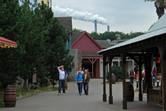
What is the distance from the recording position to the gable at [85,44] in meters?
56.3

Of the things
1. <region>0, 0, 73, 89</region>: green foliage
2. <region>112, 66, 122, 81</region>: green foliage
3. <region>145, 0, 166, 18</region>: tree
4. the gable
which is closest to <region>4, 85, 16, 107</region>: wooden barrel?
<region>0, 0, 73, 89</region>: green foliage

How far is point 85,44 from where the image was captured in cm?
5688

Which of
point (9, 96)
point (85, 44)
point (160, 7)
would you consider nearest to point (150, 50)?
point (9, 96)

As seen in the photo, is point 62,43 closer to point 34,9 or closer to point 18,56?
point 34,9

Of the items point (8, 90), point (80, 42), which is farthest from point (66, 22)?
point (8, 90)

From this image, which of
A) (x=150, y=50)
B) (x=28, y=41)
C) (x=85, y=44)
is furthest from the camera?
(x=85, y=44)

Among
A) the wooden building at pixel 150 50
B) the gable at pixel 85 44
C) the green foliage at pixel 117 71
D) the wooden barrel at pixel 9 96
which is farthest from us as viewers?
the gable at pixel 85 44

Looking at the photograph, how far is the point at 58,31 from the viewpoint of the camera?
2747cm

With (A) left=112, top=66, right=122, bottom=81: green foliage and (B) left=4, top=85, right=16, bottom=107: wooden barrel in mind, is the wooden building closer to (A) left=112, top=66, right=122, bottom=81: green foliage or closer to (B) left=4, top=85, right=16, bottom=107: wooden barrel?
(B) left=4, top=85, right=16, bottom=107: wooden barrel

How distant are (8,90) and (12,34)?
3.97 m

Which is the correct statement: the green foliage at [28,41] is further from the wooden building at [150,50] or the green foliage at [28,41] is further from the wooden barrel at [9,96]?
the wooden building at [150,50]

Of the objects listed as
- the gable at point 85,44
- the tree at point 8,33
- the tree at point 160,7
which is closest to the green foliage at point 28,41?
the tree at point 8,33

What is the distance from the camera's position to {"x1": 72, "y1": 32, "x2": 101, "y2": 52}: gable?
5631 cm

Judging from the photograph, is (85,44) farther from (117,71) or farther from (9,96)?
(9,96)
